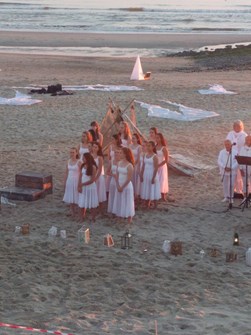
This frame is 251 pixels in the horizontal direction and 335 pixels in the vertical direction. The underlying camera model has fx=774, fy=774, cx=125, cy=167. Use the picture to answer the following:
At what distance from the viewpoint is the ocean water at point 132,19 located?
6844 centimetres

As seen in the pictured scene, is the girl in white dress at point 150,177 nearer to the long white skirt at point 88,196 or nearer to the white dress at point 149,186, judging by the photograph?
the white dress at point 149,186

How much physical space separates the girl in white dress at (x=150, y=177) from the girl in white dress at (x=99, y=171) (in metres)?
0.81

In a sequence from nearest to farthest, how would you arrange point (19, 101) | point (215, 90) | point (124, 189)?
point (124, 189) < point (19, 101) < point (215, 90)

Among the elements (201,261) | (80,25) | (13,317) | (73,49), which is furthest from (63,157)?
(80,25)

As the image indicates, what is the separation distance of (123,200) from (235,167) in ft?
8.26

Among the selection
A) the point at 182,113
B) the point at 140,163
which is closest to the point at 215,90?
the point at 182,113

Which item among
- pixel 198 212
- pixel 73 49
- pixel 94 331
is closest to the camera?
pixel 94 331

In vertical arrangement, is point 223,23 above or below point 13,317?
above

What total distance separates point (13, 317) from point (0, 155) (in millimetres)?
9729

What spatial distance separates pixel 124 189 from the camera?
1348 centimetres

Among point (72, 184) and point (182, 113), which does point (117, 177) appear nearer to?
point (72, 184)

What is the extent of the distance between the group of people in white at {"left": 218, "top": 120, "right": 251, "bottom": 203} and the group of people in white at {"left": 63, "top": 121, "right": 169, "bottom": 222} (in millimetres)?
1144

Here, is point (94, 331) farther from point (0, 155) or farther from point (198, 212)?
point (0, 155)

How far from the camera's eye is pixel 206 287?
1082 centimetres
